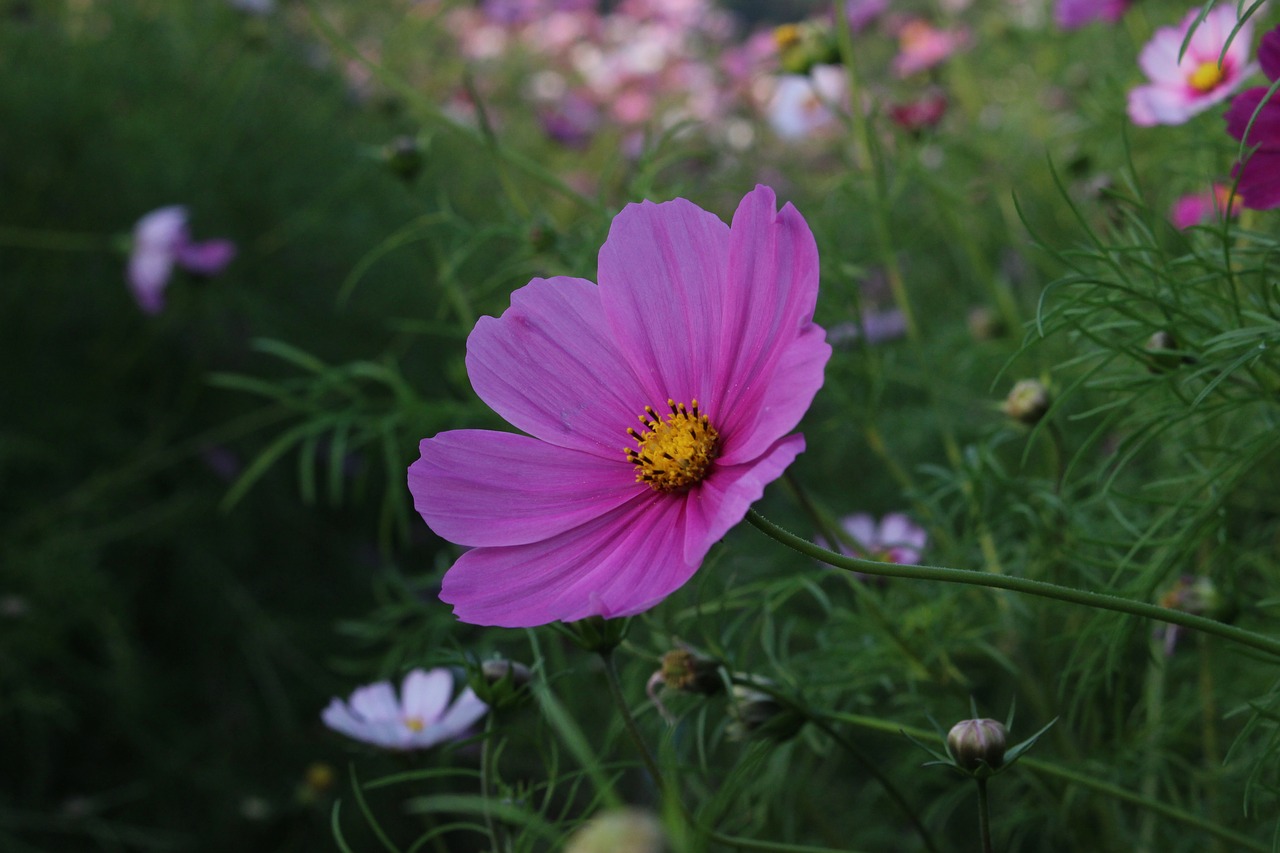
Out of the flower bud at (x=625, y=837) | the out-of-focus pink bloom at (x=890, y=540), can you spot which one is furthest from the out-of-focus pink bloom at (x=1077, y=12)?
the flower bud at (x=625, y=837)

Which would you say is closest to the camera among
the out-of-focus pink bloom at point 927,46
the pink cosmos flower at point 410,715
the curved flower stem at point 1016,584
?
the curved flower stem at point 1016,584

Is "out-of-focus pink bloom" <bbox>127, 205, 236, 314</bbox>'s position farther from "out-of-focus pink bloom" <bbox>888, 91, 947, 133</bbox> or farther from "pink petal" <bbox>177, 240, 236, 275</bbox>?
"out-of-focus pink bloom" <bbox>888, 91, 947, 133</bbox>

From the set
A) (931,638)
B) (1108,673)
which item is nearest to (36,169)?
(931,638)

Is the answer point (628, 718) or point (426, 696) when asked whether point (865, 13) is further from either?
point (628, 718)

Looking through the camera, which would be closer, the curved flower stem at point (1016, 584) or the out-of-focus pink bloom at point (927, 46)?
the curved flower stem at point (1016, 584)

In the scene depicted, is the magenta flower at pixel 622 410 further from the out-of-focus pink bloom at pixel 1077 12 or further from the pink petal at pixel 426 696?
the out-of-focus pink bloom at pixel 1077 12

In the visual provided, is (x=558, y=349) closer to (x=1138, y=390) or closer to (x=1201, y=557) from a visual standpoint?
(x=1138, y=390)

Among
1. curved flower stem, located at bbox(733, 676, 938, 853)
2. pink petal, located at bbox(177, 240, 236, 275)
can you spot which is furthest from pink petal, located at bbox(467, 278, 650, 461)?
pink petal, located at bbox(177, 240, 236, 275)
